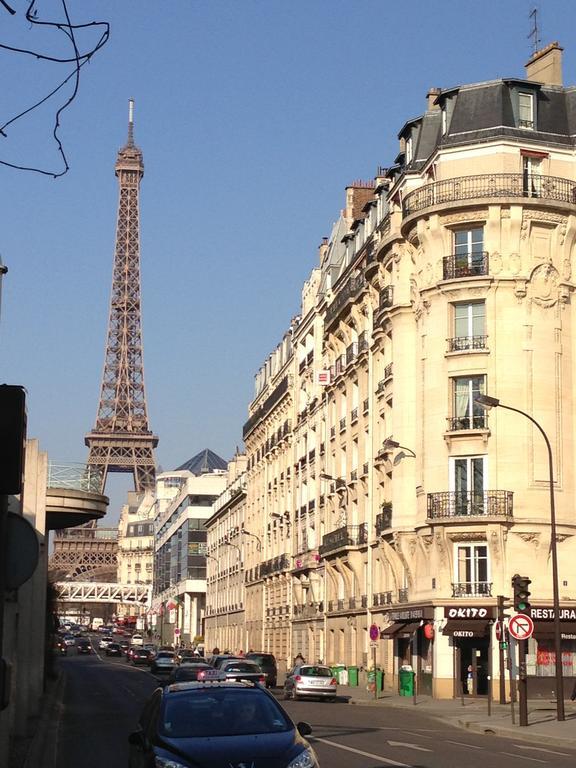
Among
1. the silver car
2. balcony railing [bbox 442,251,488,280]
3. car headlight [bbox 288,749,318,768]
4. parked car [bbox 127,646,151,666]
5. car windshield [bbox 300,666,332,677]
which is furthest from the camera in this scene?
parked car [bbox 127,646,151,666]

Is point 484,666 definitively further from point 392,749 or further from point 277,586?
point 277,586

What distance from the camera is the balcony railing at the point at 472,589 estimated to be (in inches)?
1896

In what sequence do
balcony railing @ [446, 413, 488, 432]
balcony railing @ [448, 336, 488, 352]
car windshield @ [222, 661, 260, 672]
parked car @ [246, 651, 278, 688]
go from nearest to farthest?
1. car windshield @ [222, 661, 260, 672]
2. balcony railing @ [446, 413, 488, 432]
3. balcony railing @ [448, 336, 488, 352]
4. parked car @ [246, 651, 278, 688]

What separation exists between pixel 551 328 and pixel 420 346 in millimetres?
5287

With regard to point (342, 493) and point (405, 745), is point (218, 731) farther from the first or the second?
point (342, 493)

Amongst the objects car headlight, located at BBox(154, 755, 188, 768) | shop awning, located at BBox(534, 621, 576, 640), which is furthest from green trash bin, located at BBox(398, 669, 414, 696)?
car headlight, located at BBox(154, 755, 188, 768)

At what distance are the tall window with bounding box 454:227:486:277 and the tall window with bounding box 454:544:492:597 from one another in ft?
35.2

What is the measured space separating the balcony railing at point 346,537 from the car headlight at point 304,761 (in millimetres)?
47646

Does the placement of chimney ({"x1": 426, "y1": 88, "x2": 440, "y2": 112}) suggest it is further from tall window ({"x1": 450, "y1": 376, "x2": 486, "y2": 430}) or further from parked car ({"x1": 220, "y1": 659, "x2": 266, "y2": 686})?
parked car ({"x1": 220, "y1": 659, "x2": 266, "y2": 686})

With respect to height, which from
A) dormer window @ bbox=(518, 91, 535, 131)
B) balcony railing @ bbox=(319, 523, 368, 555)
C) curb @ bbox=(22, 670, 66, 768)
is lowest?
curb @ bbox=(22, 670, 66, 768)

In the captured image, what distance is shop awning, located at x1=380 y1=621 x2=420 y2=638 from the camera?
50.3 metres

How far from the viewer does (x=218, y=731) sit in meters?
12.8

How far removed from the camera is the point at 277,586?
294 feet

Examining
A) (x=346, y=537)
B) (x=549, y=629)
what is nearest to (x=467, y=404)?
(x=549, y=629)
